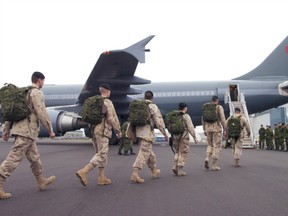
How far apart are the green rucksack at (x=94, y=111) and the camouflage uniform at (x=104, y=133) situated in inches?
3.4

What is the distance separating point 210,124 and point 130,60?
9345 millimetres

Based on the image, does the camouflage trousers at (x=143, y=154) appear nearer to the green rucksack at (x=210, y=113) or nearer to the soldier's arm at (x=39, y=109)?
the soldier's arm at (x=39, y=109)

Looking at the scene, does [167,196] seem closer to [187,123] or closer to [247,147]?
[187,123]

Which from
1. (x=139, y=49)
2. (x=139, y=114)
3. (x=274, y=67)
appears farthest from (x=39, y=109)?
(x=274, y=67)

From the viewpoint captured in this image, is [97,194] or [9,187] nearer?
[97,194]

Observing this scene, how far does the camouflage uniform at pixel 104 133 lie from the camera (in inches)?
236

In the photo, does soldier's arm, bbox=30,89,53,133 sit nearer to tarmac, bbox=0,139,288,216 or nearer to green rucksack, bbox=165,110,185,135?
tarmac, bbox=0,139,288,216

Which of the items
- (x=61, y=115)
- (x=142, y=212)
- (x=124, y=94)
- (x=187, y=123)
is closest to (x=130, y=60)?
(x=124, y=94)

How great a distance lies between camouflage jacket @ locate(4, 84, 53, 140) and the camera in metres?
5.18

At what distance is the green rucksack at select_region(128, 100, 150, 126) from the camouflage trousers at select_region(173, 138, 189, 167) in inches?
50.9

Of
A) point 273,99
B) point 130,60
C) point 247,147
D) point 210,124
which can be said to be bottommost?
point 247,147

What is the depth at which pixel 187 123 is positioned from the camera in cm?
762

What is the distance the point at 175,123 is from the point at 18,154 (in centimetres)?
340

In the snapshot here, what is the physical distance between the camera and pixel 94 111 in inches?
239
